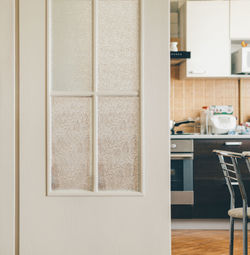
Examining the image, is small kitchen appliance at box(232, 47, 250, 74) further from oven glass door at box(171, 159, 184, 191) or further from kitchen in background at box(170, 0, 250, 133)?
oven glass door at box(171, 159, 184, 191)

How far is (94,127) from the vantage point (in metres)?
1.58

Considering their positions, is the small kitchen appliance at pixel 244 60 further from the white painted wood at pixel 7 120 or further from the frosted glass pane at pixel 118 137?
the white painted wood at pixel 7 120

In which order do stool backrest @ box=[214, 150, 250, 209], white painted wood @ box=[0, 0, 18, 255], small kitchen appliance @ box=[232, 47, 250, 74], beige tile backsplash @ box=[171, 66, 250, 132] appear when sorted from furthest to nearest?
beige tile backsplash @ box=[171, 66, 250, 132] < small kitchen appliance @ box=[232, 47, 250, 74] < stool backrest @ box=[214, 150, 250, 209] < white painted wood @ box=[0, 0, 18, 255]

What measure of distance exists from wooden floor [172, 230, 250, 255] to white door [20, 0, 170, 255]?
1.76 m

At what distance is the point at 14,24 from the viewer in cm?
157

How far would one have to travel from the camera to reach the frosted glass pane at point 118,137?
5.21 ft

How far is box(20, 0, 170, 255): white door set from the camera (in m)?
1.57

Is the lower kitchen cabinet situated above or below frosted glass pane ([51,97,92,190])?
below

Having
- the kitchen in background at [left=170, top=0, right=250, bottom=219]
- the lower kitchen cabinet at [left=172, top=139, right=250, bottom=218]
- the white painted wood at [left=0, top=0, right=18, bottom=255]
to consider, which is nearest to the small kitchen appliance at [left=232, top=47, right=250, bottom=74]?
the kitchen in background at [left=170, top=0, right=250, bottom=219]

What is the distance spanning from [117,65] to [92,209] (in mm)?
570

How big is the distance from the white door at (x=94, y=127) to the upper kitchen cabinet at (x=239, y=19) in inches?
114

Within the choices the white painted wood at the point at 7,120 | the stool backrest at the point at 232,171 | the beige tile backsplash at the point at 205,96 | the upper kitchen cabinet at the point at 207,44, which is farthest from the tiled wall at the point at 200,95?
the white painted wood at the point at 7,120

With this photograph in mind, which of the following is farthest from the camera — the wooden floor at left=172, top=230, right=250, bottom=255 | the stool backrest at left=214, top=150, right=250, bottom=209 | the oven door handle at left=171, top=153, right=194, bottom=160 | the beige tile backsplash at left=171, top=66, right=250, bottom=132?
the beige tile backsplash at left=171, top=66, right=250, bottom=132

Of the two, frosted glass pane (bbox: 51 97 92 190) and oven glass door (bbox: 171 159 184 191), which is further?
oven glass door (bbox: 171 159 184 191)
